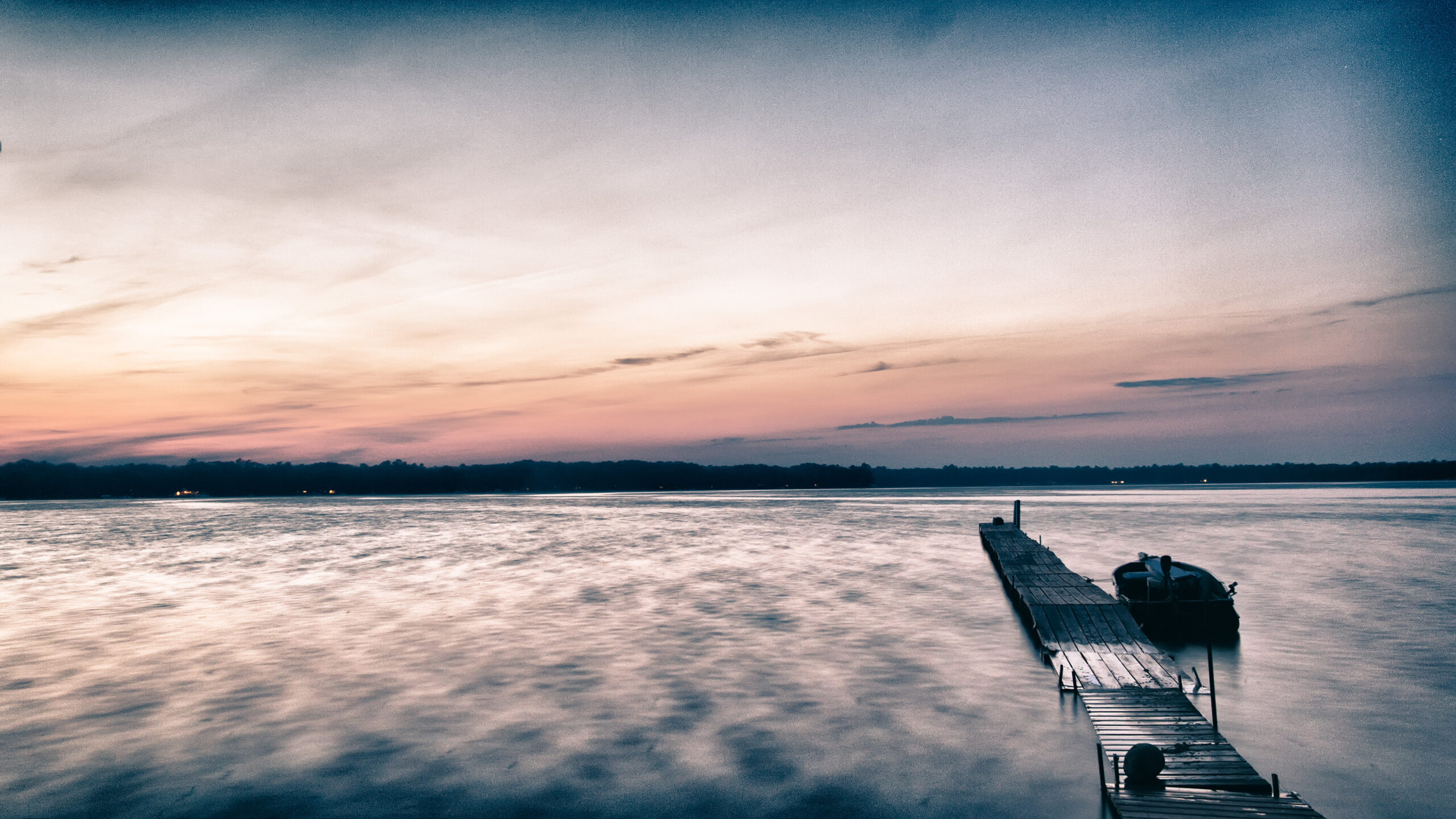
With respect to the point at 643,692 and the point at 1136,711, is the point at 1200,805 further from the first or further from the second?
the point at 643,692

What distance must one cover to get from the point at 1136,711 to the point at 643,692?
10.6 m

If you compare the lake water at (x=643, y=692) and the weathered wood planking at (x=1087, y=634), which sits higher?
the weathered wood planking at (x=1087, y=634)

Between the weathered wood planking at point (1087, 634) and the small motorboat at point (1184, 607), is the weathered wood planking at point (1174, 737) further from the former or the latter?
the small motorboat at point (1184, 607)

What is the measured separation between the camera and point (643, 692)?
20172mm

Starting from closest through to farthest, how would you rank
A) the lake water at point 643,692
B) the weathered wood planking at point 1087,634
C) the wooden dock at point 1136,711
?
the wooden dock at point 1136,711
the lake water at point 643,692
the weathered wood planking at point 1087,634

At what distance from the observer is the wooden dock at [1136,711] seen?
10820 millimetres

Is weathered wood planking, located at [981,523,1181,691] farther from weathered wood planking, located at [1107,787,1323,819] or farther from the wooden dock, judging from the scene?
weathered wood planking, located at [1107,787,1323,819]

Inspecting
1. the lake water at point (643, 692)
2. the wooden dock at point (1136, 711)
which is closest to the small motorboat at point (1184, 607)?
the lake water at point (643, 692)

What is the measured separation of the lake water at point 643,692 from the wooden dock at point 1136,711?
895 mm

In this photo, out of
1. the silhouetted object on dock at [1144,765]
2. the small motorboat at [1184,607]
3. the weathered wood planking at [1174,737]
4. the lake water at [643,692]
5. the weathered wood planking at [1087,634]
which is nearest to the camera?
the silhouetted object on dock at [1144,765]

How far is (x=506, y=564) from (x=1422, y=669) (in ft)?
142

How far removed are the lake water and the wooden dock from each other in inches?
35.2

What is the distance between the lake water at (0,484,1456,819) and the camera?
45.5ft

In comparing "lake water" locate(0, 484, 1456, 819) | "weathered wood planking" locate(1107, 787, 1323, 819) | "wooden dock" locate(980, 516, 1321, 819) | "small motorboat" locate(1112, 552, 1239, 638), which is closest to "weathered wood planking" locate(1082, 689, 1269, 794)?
"wooden dock" locate(980, 516, 1321, 819)
